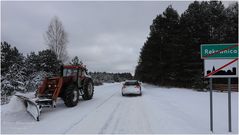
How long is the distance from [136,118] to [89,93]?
21.8 feet

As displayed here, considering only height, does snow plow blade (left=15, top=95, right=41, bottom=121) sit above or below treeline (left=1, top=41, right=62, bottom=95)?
below

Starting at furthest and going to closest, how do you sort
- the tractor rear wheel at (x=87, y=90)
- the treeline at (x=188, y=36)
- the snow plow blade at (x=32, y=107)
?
the treeline at (x=188, y=36) < the tractor rear wheel at (x=87, y=90) < the snow plow blade at (x=32, y=107)

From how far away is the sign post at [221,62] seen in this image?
5277 mm

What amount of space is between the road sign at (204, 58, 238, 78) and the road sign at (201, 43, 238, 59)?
0.39 feet

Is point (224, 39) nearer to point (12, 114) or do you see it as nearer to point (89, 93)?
point (89, 93)

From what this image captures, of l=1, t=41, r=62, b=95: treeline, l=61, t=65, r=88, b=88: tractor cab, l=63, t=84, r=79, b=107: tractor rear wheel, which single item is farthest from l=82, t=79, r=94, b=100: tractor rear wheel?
l=1, t=41, r=62, b=95: treeline

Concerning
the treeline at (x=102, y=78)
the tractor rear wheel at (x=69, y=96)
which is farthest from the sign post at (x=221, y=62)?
the treeline at (x=102, y=78)

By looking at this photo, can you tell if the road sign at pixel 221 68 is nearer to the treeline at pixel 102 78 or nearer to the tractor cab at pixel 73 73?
the tractor cab at pixel 73 73

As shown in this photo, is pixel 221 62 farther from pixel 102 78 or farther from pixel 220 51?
pixel 102 78

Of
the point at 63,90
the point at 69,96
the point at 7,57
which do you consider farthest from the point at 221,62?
the point at 7,57

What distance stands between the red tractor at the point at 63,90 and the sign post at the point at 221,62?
6098 mm

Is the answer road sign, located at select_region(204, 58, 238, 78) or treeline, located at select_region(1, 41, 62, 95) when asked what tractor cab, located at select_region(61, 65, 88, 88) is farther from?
treeline, located at select_region(1, 41, 62, 95)

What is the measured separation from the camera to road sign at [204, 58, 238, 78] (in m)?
5.28

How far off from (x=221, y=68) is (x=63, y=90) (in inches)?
296
